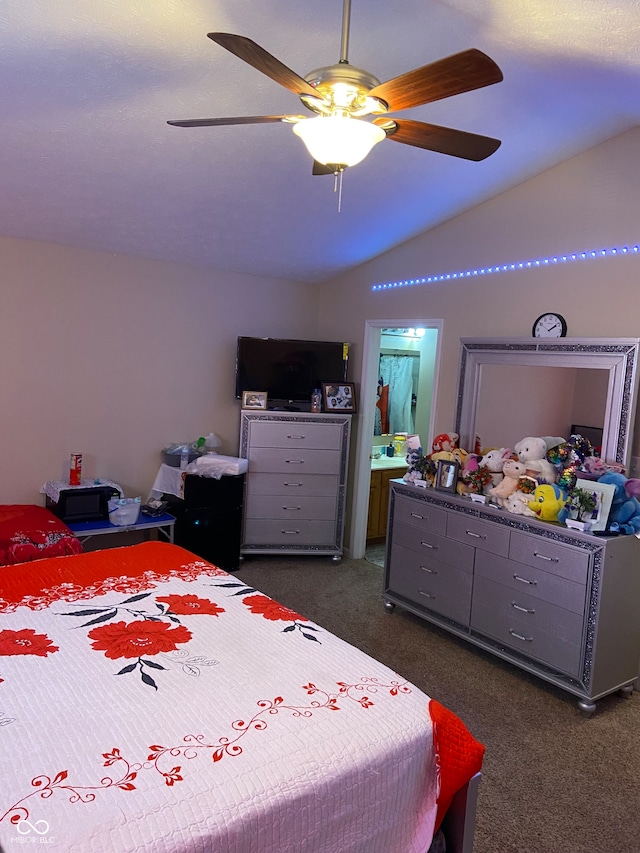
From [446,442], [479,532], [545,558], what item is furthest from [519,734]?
[446,442]

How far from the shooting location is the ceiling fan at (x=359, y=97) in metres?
1.51

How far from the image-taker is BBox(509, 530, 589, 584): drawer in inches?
118

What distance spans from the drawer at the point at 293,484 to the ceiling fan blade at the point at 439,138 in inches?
122

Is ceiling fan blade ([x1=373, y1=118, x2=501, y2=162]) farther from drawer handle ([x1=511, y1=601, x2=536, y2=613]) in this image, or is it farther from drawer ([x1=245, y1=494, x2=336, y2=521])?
drawer ([x1=245, y1=494, x2=336, y2=521])

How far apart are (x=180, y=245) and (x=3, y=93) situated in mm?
1826

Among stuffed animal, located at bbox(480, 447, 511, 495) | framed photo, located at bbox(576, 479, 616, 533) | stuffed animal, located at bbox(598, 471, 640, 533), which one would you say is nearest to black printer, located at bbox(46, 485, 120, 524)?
stuffed animal, located at bbox(480, 447, 511, 495)

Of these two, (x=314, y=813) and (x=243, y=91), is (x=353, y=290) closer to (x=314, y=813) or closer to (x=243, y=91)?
(x=243, y=91)

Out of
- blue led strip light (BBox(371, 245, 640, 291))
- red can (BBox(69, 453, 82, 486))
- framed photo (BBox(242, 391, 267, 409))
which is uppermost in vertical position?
blue led strip light (BBox(371, 245, 640, 291))

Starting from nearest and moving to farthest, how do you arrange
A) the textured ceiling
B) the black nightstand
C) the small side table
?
the textured ceiling < the small side table < the black nightstand

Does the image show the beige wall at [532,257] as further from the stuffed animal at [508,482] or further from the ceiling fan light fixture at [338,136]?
the ceiling fan light fixture at [338,136]

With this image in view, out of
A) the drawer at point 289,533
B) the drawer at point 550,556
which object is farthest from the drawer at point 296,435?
the drawer at point 550,556

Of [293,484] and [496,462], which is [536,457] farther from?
[293,484]

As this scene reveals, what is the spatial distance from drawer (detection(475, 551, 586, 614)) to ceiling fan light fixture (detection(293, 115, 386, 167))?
227cm

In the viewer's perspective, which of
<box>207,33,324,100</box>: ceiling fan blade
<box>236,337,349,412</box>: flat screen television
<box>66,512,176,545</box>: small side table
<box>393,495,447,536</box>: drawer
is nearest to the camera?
<box>207,33,324,100</box>: ceiling fan blade
